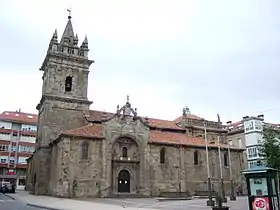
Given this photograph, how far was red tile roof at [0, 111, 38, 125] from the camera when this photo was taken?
8844cm

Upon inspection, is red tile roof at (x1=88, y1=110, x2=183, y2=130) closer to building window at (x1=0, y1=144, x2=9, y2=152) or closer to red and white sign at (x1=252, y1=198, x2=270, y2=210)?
red and white sign at (x1=252, y1=198, x2=270, y2=210)

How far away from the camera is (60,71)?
50812 mm

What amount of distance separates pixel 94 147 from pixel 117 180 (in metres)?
5.57

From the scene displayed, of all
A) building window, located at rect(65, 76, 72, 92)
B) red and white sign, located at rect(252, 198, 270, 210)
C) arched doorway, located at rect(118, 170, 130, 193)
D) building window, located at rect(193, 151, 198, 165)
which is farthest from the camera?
building window, located at rect(65, 76, 72, 92)

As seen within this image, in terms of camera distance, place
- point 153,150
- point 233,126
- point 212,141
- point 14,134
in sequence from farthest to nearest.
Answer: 1. point 14,134
2. point 233,126
3. point 212,141
4. point 153,150

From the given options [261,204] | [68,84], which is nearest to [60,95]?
[68,84]

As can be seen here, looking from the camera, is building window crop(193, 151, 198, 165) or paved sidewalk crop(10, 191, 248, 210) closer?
paved sidewalk crop(10, 191, 248, 210)

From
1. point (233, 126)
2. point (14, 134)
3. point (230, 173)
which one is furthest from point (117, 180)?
point (14, 134)

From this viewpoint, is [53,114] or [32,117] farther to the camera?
[32,117]

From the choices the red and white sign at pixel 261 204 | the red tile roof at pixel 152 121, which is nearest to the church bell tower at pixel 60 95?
the red tile roof at pixel 152 121

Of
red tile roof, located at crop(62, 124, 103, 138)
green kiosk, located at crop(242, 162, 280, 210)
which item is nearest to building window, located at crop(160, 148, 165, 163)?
red tile roof, located at crop(62, 124, 103, 138)

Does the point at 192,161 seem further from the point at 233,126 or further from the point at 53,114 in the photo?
A: the point at 233,126

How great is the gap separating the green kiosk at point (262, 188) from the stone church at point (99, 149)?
84.1 feet

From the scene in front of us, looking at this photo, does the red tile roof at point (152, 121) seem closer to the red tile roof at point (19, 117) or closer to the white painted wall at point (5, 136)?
the white painted wall at point (5, 136)
